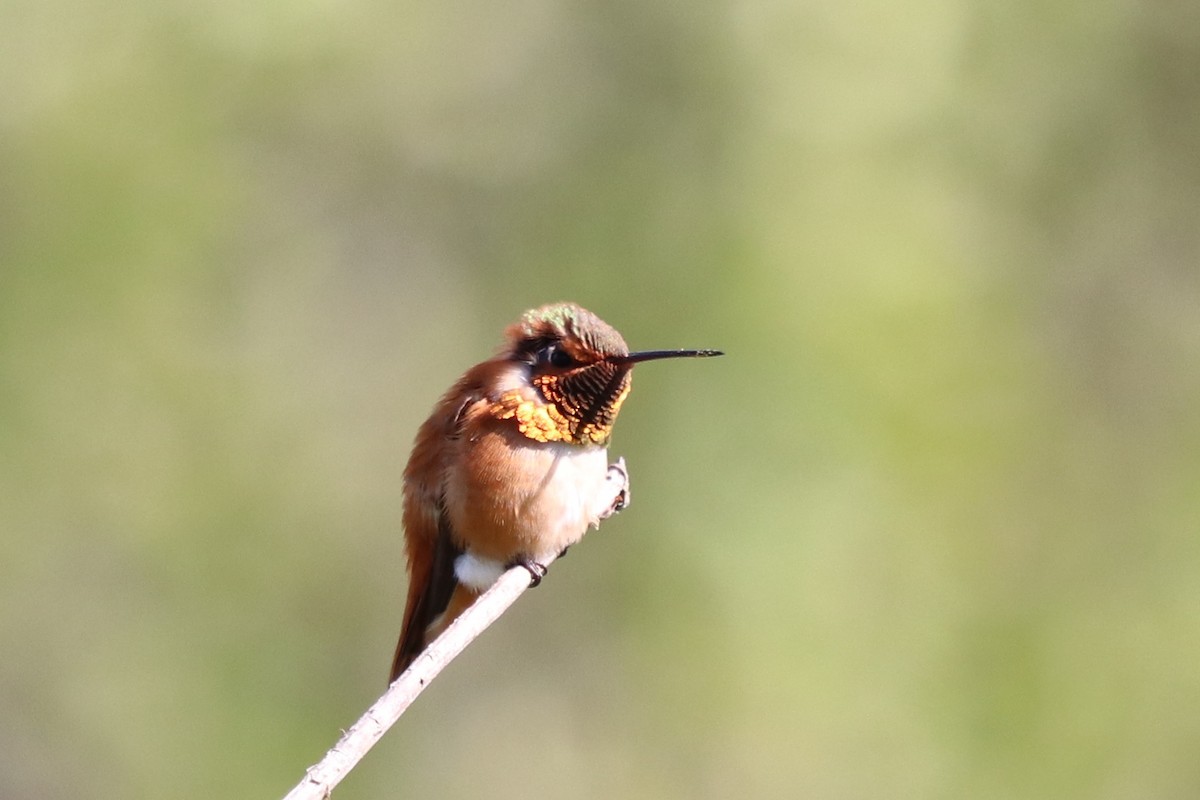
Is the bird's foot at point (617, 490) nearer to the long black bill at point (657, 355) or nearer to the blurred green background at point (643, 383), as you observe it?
the long black bill at point (657, 355)

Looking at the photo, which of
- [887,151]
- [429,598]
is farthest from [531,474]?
[887,151]

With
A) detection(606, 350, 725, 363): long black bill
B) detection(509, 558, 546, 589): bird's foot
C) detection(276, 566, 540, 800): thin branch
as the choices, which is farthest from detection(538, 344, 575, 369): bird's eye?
detection(276, 566, 540, 800): thin branch

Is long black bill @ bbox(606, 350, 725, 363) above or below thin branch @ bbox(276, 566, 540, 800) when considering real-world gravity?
above

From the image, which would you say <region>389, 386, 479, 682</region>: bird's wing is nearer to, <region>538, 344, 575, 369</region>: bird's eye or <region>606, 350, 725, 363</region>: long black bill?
<region>538, 344, 575, 369</region>: bird's eye

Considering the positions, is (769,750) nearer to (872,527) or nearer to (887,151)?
(872,527)

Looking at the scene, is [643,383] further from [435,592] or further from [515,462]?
[515,462]

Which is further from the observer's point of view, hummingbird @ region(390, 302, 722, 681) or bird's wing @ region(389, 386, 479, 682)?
bird's wing @ region(389, 386, 479, 682)

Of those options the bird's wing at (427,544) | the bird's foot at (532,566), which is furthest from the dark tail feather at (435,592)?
the bird's foot at (532,566)
